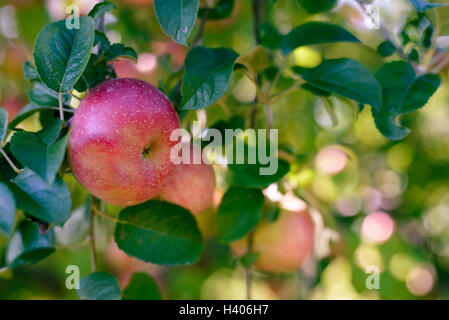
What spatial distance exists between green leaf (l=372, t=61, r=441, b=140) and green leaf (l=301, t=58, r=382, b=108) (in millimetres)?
30

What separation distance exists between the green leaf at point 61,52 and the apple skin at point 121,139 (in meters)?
0.05

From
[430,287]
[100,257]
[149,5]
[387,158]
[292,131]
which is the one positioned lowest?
[430,287]

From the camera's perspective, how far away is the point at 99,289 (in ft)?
2.26

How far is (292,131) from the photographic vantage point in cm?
179

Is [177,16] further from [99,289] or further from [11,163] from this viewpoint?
[99,289]

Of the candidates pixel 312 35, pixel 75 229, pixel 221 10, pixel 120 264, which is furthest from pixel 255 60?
pixel 120 264

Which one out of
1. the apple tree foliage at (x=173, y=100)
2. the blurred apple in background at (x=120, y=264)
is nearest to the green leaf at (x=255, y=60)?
the apple tree foliage at (x=173, y=100)

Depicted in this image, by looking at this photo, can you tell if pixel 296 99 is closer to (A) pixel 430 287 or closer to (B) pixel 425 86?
(A) pixel 430 287

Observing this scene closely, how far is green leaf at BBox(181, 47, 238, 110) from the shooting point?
A: 0.69m

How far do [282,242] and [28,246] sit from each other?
22.1 inches

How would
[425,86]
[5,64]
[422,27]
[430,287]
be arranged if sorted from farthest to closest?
[5,64]
[430,287]
[422,27]
[425,86]

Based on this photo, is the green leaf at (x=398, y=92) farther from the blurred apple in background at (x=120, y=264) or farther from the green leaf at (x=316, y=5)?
the blurred apple in background at (x=120, y=264)
